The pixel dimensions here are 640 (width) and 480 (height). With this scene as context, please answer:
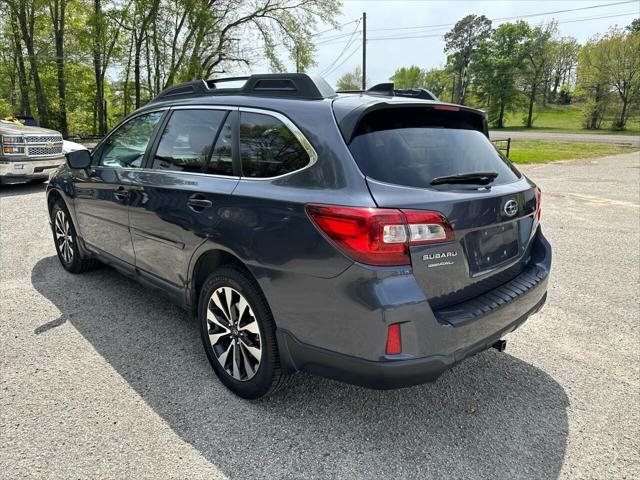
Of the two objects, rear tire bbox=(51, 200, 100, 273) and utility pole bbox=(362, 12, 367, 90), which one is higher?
utility pole bbox=(362, 12, 367, 90)

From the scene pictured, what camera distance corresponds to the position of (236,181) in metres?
2.53

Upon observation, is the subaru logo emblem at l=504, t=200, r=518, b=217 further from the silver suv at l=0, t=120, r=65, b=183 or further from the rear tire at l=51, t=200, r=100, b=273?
the silver suv at l=0, t=120, r=65, b=183

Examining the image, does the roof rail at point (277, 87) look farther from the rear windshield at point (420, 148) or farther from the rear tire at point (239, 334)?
the rear tire at point (239, 334)

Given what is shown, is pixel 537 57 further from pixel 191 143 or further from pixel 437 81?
pixel 191 143

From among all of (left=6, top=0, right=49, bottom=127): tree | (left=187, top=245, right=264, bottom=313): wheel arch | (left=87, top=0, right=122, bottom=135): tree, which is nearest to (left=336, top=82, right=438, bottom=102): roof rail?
(left=187, top=245, right=264, bottom=313): wheel arch

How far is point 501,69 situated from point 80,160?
202 ft

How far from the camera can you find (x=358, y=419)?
248 centimetres

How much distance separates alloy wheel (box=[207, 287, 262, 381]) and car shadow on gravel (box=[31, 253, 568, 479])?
0.68 feet

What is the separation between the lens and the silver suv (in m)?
9.12

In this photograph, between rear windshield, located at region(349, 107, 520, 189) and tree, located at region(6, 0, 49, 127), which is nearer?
rear windshield, located at region(349, 107, 520, 189)

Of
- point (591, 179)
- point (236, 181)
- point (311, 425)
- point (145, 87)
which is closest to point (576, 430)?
point (311, 425)

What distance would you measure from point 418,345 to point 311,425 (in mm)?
852

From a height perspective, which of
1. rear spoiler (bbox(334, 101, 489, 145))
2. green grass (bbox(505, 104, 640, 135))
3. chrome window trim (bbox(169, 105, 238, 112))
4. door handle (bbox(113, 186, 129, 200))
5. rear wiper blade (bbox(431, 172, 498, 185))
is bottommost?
door handle (bbox(113, 186, 129, 200))

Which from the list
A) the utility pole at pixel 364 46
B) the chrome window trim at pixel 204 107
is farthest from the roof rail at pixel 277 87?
the utility pole at pixel 364 46
